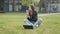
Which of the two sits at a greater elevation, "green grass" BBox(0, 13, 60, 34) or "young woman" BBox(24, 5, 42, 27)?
"young woman" BBox(24, 5, 42, 27)

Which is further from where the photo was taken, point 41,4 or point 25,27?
point 41,4

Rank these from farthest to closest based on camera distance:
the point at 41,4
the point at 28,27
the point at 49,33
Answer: the point at 41,4, the point at 28,27, the point at 49,33

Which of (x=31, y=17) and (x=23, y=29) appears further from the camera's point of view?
(x=31, y=17)

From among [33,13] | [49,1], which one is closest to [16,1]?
[49,1]

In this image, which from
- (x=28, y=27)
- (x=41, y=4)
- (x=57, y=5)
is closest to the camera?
(x=28, y=27)

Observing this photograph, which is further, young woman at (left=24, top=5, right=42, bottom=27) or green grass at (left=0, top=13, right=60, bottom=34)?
young woman at (left=24, top=5, right=42, bottom=27)

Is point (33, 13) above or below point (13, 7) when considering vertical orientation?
above

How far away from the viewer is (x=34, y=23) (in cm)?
1290

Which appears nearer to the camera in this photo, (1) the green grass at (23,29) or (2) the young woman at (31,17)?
(1) the green grass at (23,29)

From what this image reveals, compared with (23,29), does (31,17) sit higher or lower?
higher

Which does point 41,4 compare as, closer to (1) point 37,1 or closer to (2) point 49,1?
(1) point 37,1

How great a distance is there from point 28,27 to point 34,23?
65 cm

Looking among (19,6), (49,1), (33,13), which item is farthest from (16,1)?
(33,13)

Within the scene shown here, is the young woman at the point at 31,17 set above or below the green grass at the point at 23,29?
above
